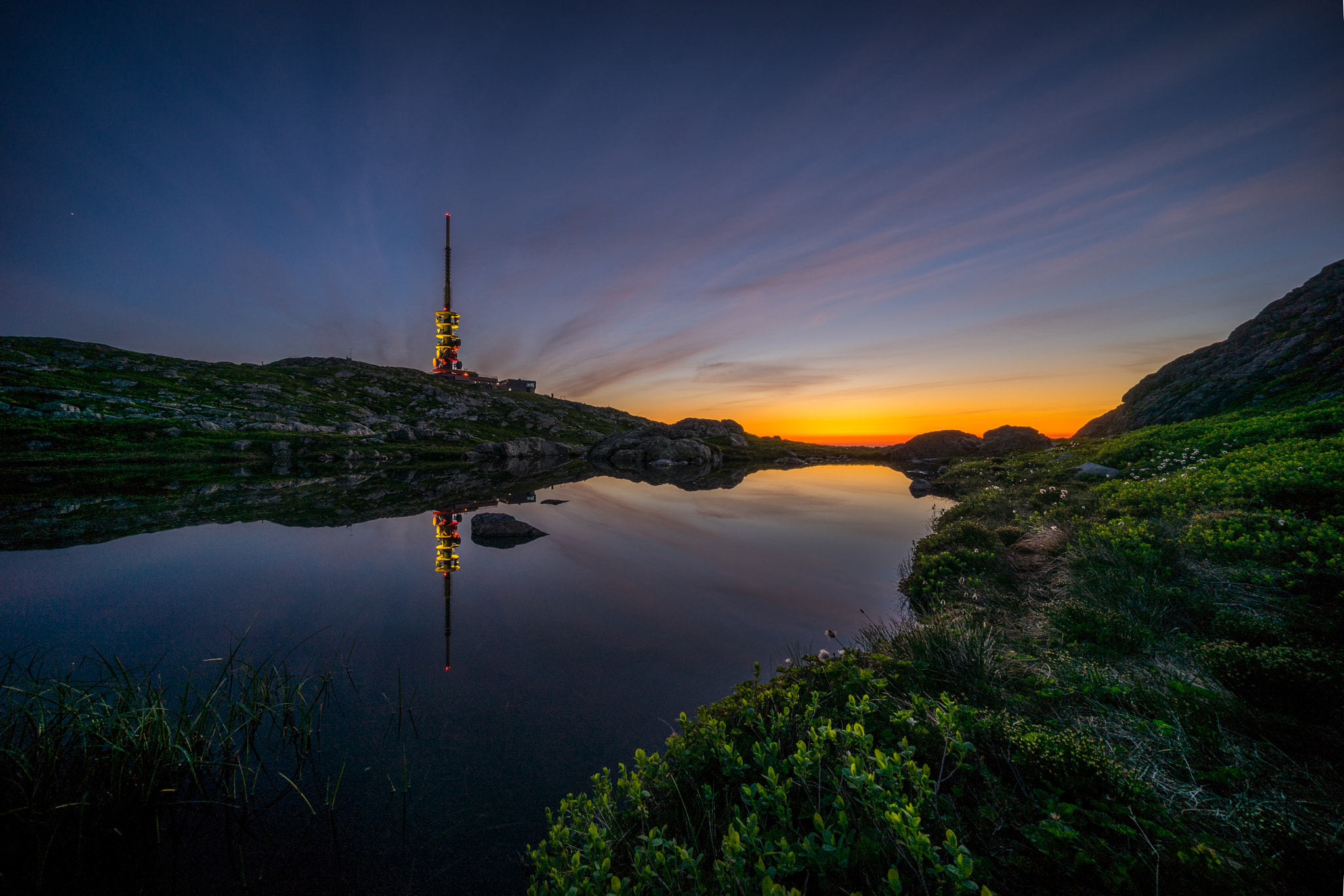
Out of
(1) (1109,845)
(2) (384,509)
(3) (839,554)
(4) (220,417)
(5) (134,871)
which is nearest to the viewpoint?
(1) (1109,845)

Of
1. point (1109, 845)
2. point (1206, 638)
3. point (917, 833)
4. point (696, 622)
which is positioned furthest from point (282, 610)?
point (1206, 638)

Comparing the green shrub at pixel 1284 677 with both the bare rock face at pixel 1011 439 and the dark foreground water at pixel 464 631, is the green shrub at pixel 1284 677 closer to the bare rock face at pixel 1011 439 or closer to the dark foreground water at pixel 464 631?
the dark foreground water at pixel 464 631

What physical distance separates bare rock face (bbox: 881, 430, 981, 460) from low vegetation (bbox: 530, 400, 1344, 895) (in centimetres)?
7605

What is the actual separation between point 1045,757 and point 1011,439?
280 feet

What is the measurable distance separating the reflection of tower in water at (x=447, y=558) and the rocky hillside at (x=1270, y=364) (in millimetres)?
41386

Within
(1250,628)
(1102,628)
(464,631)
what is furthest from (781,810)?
(464,631)

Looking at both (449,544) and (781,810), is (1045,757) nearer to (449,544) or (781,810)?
(781,810)

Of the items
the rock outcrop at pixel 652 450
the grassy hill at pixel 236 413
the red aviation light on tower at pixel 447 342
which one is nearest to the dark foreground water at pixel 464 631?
the rock outcrop at pixel 652 450

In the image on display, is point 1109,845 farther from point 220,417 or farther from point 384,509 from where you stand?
point 220,417

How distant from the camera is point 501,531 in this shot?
18.5 metres

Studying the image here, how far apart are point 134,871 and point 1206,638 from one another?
46.3 feet

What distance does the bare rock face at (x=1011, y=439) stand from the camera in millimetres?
68188

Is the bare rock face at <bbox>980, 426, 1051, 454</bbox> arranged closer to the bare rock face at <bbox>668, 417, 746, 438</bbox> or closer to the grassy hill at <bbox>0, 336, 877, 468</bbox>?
the grassy hill at <bbox>0, 336, 877, 468</bbox>

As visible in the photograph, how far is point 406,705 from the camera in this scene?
7016 mm
